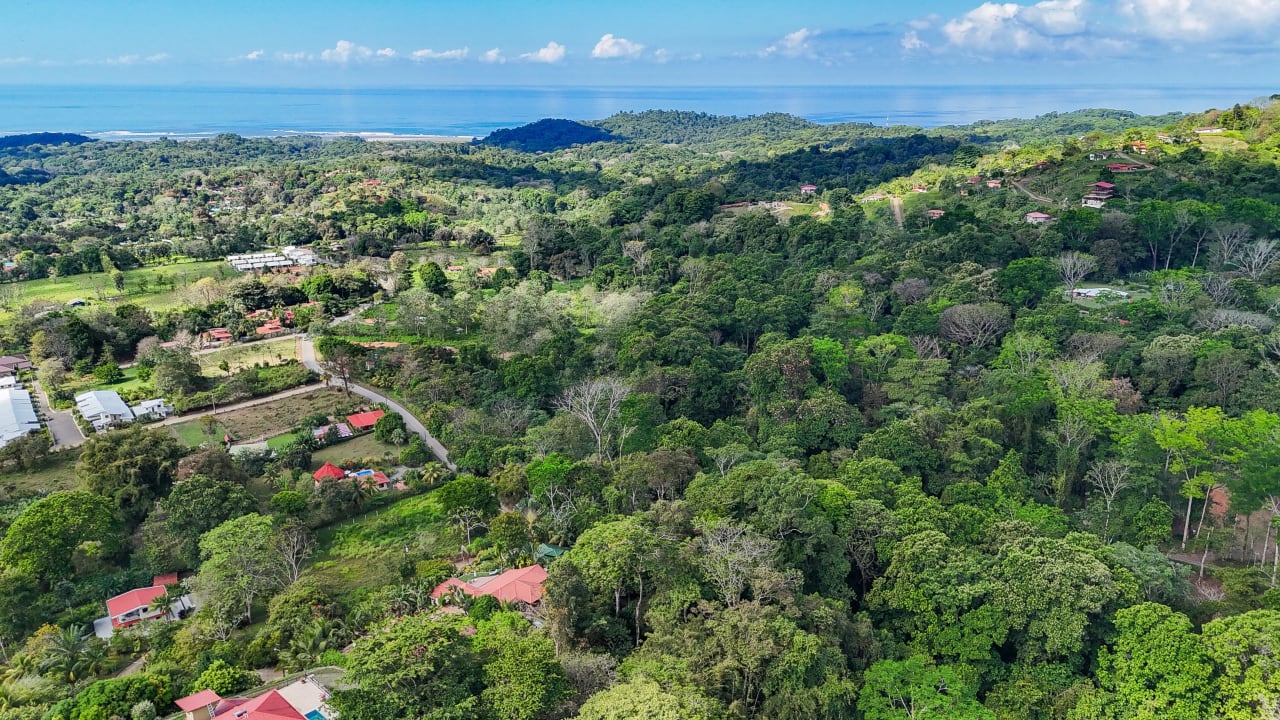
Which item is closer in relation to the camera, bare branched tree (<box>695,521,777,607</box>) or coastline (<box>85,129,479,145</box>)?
bare branched tree (<box>695,521,777,607</box>)

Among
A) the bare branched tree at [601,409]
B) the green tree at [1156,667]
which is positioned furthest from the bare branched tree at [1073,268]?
the green tree at [1156,667]

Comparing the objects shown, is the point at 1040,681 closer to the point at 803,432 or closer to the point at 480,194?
the point at 803,432

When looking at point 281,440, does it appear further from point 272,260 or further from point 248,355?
point 272,260

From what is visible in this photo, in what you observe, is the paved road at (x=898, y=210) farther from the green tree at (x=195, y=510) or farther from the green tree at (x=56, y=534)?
the green tree at (x=56, y=534)

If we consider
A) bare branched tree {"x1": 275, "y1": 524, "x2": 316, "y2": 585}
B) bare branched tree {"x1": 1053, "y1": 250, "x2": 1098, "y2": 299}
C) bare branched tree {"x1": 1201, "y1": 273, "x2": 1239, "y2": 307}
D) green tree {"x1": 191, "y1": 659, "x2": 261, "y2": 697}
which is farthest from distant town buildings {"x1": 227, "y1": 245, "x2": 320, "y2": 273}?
bare branched tree {"x1": 1201, "y1": 273, "x2": 1239, "y2": 307}

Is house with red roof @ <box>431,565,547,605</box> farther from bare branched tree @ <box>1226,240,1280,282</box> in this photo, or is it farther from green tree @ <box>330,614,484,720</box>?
bare branched tree @ <box>1226,240,1280,282</box>

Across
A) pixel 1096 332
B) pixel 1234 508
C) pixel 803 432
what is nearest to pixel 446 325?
pixel 803 432
